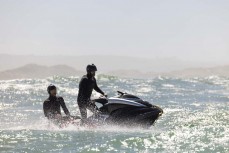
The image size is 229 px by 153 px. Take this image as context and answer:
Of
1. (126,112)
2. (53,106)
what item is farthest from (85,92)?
(126,112)

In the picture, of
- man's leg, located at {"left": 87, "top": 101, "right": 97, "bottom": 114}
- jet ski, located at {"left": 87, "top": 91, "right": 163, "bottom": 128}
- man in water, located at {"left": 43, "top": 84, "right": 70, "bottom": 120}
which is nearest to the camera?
jet ski, located at {"left": 87, "top": 91, "right": 163, "bottom": 128}

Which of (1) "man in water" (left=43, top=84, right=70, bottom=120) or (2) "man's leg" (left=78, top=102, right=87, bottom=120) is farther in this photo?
(2) "man's leg" (left=78, top=102, right=87, bottom=120)

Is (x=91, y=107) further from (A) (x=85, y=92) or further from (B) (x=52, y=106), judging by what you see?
(B) (x=52, y=106)

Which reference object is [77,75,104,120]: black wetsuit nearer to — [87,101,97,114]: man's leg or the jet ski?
[87,101,97,114]: man's leg

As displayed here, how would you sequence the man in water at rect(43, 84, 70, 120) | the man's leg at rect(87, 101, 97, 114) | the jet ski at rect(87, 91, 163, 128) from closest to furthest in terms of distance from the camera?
1. the jet ski at rect(87, 91, 163, 128)
2. the man in water at rect(43, 84, 70, 120)
3. the man's leg at rect(87, 101, 97, 114)

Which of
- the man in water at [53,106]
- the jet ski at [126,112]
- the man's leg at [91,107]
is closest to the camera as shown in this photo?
the jet ski at [126,112]

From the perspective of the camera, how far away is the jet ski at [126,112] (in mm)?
13578

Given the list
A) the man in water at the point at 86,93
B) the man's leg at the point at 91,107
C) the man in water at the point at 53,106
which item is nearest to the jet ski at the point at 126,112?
the man's leg at the point at 91,107

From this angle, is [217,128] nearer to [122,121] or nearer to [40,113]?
[122,121]

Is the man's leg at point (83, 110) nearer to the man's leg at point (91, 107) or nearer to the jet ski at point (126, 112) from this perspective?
the man's leg at point (91, 107)

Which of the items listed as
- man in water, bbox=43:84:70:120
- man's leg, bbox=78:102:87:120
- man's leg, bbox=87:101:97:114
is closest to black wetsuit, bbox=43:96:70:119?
man in water, bbox=43:84:70:120

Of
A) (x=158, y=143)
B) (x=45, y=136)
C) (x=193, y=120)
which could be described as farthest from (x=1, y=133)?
(x=193, y=120)

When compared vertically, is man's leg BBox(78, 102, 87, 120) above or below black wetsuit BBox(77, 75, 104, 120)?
below

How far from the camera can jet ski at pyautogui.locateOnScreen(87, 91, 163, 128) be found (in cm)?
1358
